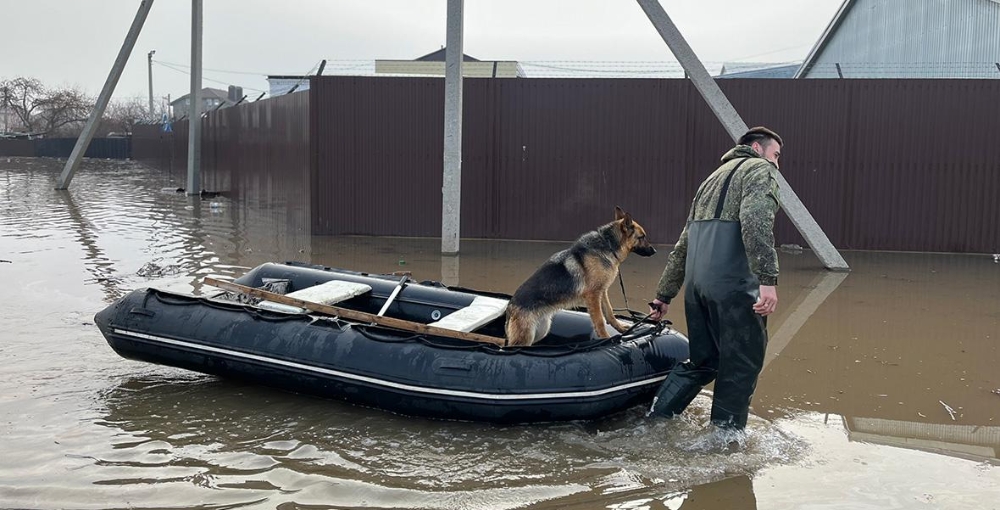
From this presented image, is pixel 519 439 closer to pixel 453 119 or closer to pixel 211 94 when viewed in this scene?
pixel 453 119

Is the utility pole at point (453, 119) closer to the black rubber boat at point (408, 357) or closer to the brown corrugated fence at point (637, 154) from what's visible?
the brown corrugated fence at point (637, 154)

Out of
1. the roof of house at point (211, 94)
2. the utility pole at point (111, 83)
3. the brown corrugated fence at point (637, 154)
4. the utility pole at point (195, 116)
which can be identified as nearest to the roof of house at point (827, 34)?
the brown corrugated fence at point (637, 154)

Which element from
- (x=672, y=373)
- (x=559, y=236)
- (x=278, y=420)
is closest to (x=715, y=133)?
(x=559, y=236)

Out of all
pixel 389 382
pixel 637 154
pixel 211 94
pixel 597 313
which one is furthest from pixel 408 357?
pixel 211 94

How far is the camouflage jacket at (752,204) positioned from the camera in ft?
15.7

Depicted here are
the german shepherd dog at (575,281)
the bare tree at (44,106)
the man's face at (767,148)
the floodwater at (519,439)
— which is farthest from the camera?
the bare tree at (44,106)

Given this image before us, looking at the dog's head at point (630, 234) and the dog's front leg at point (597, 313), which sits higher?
the dog's head at point (630, 234)

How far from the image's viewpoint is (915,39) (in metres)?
19.1

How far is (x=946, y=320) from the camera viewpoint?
870cm

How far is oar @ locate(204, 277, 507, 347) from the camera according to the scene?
5.87 meters

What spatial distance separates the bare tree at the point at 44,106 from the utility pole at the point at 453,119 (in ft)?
208

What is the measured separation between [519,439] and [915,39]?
17455mm

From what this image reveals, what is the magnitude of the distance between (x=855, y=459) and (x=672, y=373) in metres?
1.16

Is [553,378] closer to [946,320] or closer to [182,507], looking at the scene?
[182,507]
